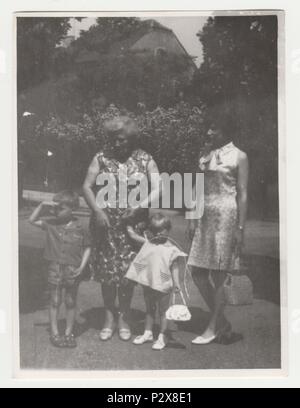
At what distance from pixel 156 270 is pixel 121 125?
1420 mm

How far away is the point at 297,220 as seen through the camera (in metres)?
6.85

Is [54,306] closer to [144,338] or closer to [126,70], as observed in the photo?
[144,338]

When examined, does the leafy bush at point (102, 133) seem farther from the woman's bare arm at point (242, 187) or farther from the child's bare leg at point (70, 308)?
the child's bare leg at point (70, 308)

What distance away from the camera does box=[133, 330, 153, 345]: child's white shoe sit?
6.87 m

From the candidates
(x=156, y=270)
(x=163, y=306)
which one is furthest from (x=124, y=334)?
(x=156, y=270)

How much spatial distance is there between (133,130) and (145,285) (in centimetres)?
148

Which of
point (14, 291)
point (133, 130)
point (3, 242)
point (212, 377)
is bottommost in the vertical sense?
point (212, 377)

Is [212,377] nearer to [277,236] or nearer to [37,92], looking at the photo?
[277,236]

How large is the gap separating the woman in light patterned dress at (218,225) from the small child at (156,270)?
21 centimetres

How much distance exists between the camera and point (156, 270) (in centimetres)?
690

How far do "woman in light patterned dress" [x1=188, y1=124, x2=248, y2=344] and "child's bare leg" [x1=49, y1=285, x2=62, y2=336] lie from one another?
1.31m

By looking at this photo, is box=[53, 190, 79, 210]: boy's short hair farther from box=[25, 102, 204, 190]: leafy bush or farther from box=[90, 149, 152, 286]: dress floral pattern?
box=[90, 149, 152, 286]: dress floral pattern

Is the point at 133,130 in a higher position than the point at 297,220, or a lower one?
higher

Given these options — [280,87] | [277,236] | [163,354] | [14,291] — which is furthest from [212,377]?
[280,87]
